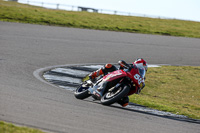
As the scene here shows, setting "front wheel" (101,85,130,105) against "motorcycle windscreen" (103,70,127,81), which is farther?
"motorcycle windscreen" (103,70,127,81)

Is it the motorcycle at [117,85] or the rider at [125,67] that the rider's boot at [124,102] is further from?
the motorcycle at [117,85]

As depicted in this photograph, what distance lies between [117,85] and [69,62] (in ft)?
19.8

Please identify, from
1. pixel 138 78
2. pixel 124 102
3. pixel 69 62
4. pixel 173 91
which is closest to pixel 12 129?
pixel 124 102

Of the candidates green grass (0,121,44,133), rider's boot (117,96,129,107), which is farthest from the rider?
green grass (0,121,44,133)

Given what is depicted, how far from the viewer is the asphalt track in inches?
235

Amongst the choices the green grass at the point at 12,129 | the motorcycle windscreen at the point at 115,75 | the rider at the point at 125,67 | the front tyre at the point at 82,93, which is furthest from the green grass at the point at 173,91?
the green grass at the point at 12,129

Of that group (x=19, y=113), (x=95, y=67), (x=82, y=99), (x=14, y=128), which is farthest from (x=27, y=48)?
(x=14, y=128)

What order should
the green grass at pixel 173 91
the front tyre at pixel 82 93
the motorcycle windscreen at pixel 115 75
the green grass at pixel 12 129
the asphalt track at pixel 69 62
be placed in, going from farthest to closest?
the green grass at pixel 173 91, the front tyre at pixel 82 93, the motorcycle windscreen at pixel 115 75, the asphalt track at pixel 69 62, the green grass at pixel 12 129

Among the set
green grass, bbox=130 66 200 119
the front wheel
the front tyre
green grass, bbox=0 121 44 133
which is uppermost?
→ green grass, bbox=0 121 44 133

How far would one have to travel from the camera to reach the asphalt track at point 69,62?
596cm

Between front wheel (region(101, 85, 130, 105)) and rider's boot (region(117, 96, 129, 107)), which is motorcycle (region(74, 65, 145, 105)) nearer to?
front wheel (region(101, 85, 130, 105))

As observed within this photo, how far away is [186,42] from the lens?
22734 millimetres

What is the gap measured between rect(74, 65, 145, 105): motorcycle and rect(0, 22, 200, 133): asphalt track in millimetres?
214

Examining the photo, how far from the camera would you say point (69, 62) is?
13.7 metres
